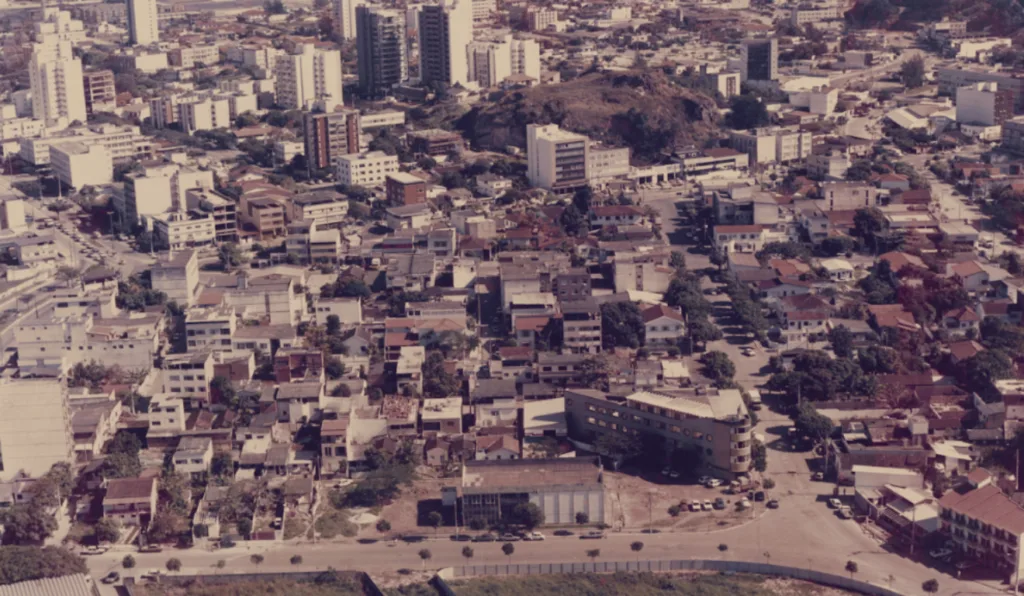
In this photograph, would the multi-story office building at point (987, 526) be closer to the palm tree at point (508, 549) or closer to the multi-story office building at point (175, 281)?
the palm tree at point (508, 549)

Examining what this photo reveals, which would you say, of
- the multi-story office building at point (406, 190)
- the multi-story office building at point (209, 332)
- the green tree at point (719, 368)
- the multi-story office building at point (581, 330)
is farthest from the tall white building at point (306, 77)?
the green tree at point (719, 368)

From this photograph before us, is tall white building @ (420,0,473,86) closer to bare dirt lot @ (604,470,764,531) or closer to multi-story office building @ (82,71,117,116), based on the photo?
multi-story office building @ (82,71,117,116)

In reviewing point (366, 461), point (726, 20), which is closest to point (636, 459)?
point (366, 461)

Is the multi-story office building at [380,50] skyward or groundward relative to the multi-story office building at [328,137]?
skyward

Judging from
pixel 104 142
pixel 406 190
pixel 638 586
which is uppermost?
pixel 104 142

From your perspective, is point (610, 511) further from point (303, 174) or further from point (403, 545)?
point (303, 174)

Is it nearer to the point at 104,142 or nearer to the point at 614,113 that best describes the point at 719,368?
the point at 614,113

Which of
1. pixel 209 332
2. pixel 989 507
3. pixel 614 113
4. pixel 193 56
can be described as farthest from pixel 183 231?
pixel 193 56

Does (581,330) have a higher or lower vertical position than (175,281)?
lower
